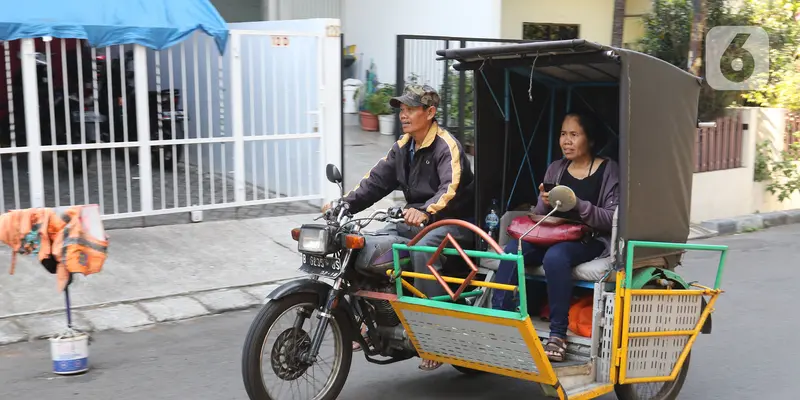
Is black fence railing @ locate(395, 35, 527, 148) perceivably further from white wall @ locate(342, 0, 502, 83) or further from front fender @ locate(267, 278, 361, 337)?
front fender @ locate(267, 278, 361, 337)

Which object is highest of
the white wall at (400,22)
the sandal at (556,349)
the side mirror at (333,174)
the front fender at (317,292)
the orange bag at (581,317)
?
the white wall at (400,22)

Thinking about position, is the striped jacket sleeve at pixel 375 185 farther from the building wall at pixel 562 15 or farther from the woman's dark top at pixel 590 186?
the building wall at pixel 562 15

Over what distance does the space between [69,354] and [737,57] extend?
10.1 metres

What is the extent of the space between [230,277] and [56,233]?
2556mm

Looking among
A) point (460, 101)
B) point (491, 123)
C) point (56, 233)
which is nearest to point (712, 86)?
point (460, 101)

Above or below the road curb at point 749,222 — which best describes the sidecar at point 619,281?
above

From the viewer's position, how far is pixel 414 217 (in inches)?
179

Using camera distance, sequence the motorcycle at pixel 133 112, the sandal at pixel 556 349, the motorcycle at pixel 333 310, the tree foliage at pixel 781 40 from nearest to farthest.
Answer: the motorcycle at pixel 333 310 → the sandal at pixel 556 349 → the motorcycle at pixel 133 112 → the tree foliage at pixel 781 40

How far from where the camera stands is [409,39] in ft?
37.5

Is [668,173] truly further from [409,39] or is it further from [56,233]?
[409,39]

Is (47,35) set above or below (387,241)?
above

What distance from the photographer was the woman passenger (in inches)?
177

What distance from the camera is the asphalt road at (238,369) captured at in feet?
16.6

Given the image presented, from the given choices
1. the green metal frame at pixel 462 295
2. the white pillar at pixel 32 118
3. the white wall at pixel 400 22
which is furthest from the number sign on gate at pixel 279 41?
the green metal frame at pixel 462 295
